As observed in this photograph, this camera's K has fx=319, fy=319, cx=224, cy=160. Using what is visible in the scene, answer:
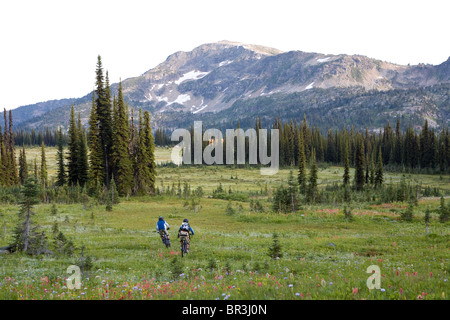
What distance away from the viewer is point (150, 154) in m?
50.4

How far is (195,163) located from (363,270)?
A: 11911 cm

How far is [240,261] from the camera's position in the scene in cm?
1350

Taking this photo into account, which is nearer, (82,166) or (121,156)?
(121,156)

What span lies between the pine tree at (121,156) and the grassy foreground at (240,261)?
1418 centimetres

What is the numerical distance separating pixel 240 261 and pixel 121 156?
119ft

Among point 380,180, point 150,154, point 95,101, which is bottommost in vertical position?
point 380,180

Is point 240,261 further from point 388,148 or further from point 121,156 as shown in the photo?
point 388,148

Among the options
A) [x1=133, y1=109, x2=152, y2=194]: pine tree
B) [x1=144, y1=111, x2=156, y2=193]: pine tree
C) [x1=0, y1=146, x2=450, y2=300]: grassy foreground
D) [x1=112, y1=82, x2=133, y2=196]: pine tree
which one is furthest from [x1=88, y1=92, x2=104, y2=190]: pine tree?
[x1=0, y1=146, x2=450, y2=300]: grassy foreground

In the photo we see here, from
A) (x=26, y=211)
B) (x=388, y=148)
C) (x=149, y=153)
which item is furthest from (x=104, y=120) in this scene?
(x=388, y=148)

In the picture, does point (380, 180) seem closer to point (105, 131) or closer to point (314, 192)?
point (314, 192)
